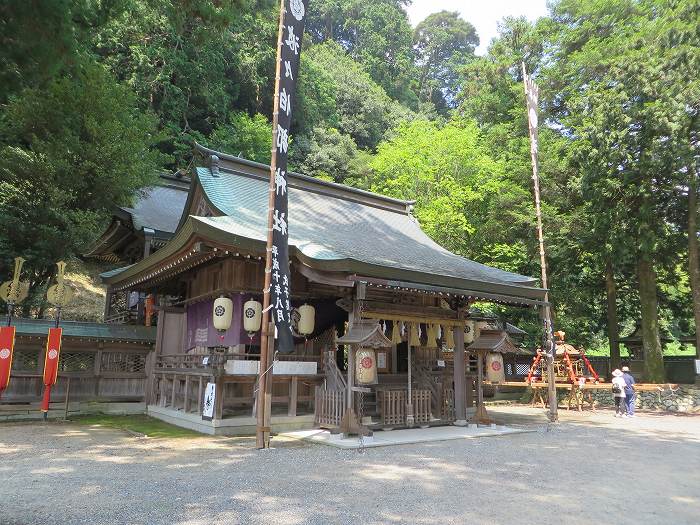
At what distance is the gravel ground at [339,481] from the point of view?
4.48 metres

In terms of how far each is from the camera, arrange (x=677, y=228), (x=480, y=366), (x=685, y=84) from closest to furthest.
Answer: (x=480, y=366)
(x=685, y=84)
(x=677, y=228)

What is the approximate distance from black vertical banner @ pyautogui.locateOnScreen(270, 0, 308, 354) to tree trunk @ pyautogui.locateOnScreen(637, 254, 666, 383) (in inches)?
627

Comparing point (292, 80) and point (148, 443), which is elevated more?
point (292, 80)

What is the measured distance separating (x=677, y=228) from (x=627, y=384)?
826 centimetres

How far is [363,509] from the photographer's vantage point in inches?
184

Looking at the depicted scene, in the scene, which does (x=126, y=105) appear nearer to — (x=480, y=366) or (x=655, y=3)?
(x=480, y=366)

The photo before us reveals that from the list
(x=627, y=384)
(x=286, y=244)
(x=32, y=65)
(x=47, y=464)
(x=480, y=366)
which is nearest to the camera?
(x=32, y=65)

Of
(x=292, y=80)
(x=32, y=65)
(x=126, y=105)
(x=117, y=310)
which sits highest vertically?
(x=126, y=105)

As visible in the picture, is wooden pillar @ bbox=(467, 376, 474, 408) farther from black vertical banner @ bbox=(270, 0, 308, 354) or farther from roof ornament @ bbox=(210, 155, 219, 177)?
roof ornament @ bbox=(210, 155, 219, 177)

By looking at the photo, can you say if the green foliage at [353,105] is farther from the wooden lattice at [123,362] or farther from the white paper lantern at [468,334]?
the white paper lantern at [468,334]

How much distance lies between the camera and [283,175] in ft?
26.8

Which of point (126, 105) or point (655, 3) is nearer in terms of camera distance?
point (126, 105)

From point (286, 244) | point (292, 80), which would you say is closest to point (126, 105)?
point (292, 80)

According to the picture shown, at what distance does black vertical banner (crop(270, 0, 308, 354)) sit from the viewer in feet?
25.4
